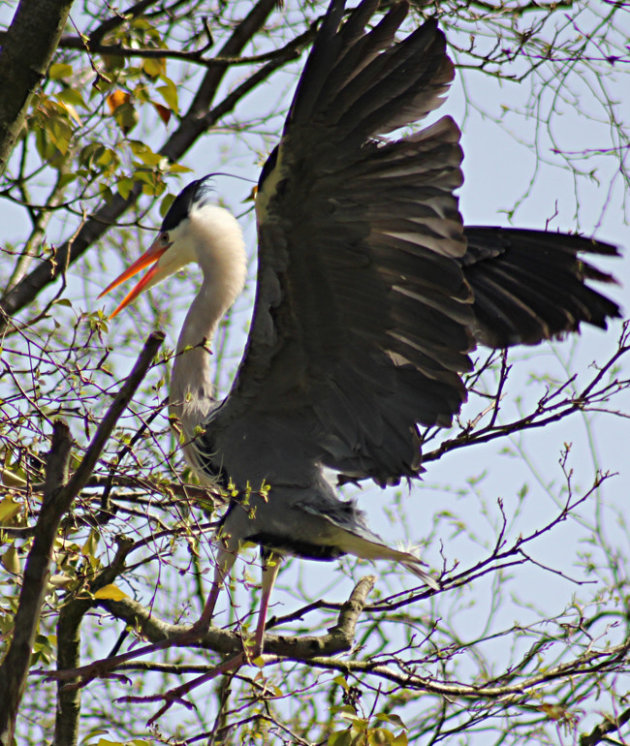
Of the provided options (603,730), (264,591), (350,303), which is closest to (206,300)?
(350,303)

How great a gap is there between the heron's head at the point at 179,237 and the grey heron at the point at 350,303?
0.15 feet

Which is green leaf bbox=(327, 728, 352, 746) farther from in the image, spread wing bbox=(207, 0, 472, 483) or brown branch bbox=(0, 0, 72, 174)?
brown branch bbox=(0, 0, 72, 174)

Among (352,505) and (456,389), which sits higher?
(456,389)

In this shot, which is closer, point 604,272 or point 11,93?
point 11,93

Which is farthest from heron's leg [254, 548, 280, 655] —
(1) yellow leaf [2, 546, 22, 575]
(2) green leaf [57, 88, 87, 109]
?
(2) green leaf [57, 88, 87, 109]

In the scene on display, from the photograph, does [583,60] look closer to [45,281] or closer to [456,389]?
[456,389]

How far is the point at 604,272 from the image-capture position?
3.80 metres

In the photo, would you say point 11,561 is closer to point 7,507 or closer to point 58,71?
point 7,507

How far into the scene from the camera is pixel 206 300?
3814 mm

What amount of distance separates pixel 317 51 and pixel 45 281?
1600mm

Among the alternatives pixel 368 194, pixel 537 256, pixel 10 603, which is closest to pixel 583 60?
pixel 537 256

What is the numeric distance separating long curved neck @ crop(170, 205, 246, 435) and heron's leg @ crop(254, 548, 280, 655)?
22.5 inches

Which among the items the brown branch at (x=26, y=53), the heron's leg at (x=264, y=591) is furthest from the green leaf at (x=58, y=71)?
the heron's leg at (x=264, y=591)

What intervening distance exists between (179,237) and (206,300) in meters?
0.36
